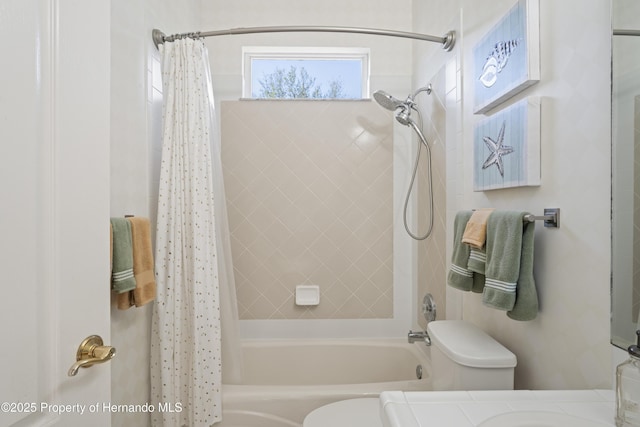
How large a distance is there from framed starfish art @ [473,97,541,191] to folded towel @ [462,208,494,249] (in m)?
0.12

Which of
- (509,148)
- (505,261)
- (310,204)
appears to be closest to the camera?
(505,261)

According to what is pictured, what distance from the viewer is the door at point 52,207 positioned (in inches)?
23.3

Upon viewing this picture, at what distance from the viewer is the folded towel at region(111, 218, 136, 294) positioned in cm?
132

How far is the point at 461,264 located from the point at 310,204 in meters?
1.25

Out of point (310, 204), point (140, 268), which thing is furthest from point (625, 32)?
point (310, 204)

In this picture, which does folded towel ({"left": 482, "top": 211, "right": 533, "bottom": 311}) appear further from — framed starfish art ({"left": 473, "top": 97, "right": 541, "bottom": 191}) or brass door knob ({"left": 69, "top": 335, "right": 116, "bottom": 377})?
brass door knob ({"left": 69, "top": 335, "right": 116, "bottom": 377})

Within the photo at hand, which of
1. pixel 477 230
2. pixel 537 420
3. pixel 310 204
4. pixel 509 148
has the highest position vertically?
pixel 509 148

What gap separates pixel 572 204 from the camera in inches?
38.3

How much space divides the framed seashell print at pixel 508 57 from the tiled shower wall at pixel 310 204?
1041mm

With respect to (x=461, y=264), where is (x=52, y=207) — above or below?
above

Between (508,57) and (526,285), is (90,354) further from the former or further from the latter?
(508,57)

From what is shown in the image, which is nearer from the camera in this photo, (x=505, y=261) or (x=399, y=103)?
(x=505, y=261)

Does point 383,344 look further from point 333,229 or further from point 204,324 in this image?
point 204,324

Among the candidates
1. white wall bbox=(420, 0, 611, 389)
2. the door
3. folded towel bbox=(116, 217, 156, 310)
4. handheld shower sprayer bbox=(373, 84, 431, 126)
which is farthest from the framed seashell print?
folded towel bbox=(116, 217, 156, 310)
